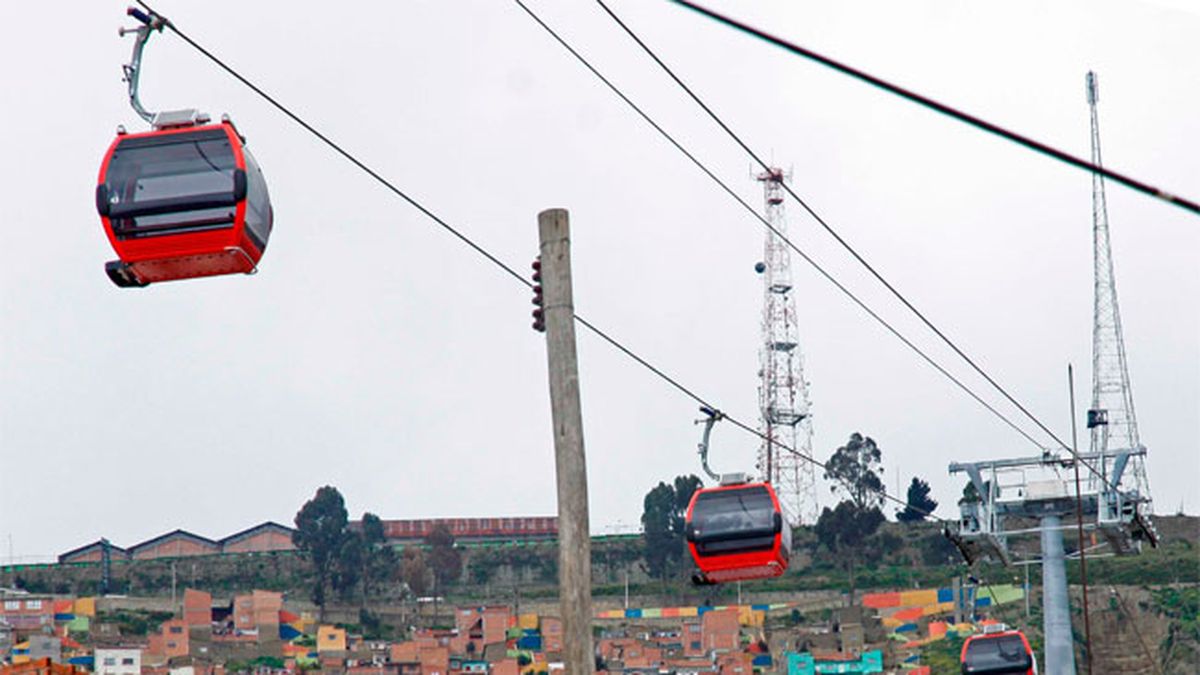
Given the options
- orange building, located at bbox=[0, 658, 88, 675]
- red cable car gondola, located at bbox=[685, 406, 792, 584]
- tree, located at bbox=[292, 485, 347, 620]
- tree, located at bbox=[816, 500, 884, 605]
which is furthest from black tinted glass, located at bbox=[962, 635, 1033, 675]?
tree, located at bbox=[292, 485, 347, 620]

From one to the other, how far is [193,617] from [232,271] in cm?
9413

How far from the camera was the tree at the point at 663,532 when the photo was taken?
11262 cm

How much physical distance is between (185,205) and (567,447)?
277cm

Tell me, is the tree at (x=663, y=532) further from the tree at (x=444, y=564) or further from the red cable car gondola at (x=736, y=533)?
the red cable car gondola at (x=736, y=533)

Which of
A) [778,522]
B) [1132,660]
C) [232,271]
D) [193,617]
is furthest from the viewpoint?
[193,617]

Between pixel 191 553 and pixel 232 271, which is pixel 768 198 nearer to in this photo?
pixel 191 553

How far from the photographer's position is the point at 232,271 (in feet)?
38.2

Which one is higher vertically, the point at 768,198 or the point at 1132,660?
the point at 768,198

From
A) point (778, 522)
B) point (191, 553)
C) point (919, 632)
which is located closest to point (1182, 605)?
point (919, 632)

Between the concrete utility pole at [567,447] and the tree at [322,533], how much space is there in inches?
4149

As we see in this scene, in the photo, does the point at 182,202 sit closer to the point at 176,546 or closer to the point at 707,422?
the point at 707,422

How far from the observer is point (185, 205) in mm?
11430

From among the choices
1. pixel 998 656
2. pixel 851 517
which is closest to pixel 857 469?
→ pixel 851 517

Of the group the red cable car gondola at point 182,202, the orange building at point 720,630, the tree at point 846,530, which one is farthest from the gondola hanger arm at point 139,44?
the tree at point 846,530
